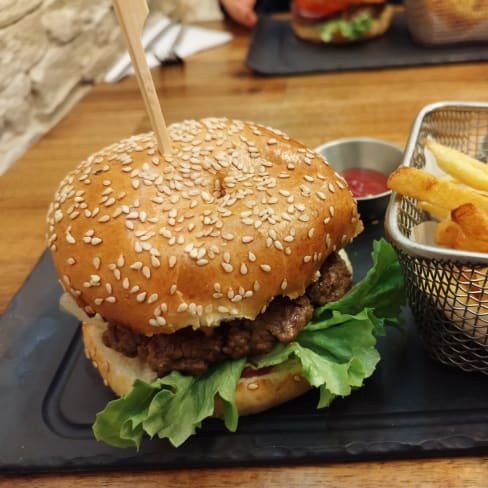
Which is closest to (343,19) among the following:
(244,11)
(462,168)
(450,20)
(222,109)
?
(450,20)

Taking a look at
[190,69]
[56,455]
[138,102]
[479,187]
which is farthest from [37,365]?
[190,69]

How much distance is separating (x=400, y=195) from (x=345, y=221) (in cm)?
16

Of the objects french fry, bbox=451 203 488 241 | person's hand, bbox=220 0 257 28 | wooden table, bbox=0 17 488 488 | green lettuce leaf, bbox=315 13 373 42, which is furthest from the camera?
person's hand, bbox=220 0 257 28

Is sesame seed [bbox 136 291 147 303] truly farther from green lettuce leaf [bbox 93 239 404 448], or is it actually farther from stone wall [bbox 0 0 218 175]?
stone wall [bbox 0 0 218 175]

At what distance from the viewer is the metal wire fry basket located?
133 cm

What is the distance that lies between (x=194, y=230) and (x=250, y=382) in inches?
16.3

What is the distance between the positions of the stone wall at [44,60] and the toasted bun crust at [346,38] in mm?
1356

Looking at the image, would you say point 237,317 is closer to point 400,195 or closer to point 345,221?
point 345,221

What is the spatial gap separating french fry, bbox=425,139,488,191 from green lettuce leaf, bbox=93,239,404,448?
0.41 meters

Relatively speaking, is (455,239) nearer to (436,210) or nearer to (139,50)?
(436,210)

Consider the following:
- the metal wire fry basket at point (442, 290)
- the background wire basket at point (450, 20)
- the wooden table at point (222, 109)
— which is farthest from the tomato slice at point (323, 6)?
the metal wire fry basket at point (442, 290)

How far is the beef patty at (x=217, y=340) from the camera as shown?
1.48 meters

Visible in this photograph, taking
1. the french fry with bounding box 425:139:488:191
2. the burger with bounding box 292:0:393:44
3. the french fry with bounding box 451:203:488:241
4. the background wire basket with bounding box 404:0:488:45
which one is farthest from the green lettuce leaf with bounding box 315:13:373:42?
the french fry with bounding box 451:203:488:241

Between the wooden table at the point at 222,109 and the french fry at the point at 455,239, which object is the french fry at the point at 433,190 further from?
the wooden table at the point at 222,109
